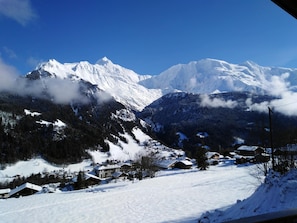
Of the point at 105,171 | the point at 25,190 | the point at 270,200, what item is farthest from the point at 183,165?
the point at 270,200

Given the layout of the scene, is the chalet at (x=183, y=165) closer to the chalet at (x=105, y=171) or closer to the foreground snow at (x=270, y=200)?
the chalet at (x=105, y=171)

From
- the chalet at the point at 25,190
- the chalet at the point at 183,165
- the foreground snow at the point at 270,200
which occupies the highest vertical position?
the foreground snow at the point at 270,200

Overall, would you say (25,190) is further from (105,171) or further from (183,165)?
(183,165)

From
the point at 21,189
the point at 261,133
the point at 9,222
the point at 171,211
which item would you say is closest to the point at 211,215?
the point at 171,211

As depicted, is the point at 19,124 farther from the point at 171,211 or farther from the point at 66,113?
the point at 171,211

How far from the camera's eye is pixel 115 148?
472ft

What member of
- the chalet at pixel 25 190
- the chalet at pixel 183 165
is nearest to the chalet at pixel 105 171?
the chalet at pixel 183 165

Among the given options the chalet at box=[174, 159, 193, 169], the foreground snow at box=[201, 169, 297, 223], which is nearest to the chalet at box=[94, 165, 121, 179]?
the chalet at box=[174, 159, 193, 169]

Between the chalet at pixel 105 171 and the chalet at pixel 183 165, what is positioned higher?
the chalet at pixel 183 165

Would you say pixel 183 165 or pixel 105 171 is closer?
pixel 183 165

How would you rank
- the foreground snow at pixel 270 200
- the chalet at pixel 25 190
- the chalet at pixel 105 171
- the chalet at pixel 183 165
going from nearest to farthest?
the foreground snow at pixel 270 200 → the chalet at pixel 25 190 → the chalet at pixel 183 165 → the chalet at pixel 105 171

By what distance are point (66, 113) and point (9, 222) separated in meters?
155

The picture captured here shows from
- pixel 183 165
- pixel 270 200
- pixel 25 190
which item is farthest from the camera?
pixel 183 165

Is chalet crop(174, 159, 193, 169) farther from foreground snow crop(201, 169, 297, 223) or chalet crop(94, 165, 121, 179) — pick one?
foreground snow crop(201, 169, 297, 223)
